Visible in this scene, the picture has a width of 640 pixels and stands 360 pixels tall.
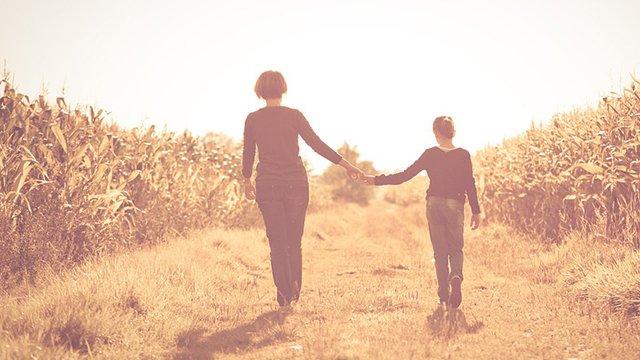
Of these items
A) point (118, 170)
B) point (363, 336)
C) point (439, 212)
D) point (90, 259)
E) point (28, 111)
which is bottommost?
point (363, 336)

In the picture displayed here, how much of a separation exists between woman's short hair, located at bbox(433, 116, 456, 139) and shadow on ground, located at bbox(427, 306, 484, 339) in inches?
75.1

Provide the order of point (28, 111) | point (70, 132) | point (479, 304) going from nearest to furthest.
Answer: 1. point (479, 304)
2. point (28, 111)
3. point (70, 132)

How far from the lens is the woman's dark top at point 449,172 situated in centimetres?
587

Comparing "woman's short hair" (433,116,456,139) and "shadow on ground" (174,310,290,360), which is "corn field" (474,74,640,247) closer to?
"woman's short hair" (433,116,456,139)

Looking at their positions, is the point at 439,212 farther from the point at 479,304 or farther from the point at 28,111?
the point at 28,111

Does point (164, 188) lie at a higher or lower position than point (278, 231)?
higher

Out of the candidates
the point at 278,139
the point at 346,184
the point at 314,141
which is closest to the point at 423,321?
the point at 314,141

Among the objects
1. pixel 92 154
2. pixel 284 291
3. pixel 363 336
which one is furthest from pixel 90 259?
pixel 363 336

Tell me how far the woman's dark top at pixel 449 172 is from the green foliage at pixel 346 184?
A: 25.5 metres

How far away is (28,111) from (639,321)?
7435 millimetres

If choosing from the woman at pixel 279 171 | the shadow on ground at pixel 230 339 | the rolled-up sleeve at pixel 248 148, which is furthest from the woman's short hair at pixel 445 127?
the shadow on ground at pixel 230 339

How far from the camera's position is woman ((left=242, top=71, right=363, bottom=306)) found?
585 centimetres

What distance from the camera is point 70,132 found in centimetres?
762

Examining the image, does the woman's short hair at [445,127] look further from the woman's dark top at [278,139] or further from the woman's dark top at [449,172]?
the woman's dark top at [278,139]
